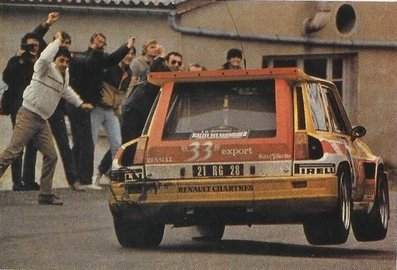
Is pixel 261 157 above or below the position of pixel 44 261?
above

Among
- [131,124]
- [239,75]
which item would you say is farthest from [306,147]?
[131,124]

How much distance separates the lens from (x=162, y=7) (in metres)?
12.5

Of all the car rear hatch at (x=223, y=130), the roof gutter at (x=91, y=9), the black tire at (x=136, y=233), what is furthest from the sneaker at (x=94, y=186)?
the car rear hatch at (x=223, y=130)

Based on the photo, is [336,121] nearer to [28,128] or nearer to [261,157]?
[261,157]

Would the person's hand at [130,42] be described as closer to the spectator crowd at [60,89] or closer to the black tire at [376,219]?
the spectator crowd at [60,89]

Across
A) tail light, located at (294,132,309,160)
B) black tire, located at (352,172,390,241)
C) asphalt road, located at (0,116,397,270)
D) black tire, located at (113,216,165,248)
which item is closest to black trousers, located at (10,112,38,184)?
asphalt road, located at (0,116,397,270)

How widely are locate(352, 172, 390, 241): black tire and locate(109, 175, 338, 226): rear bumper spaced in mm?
804

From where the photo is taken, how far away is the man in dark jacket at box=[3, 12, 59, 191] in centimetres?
1136

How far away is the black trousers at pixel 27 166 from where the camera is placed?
1178 cm

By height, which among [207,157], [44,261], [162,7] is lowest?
[44,261]

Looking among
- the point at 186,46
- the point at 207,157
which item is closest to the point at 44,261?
the point at 207,157

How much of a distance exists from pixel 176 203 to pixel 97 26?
9.32 ft

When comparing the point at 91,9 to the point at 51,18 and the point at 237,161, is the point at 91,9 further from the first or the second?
the point at 237,161

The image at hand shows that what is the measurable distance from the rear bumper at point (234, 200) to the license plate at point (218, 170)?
53 mm
